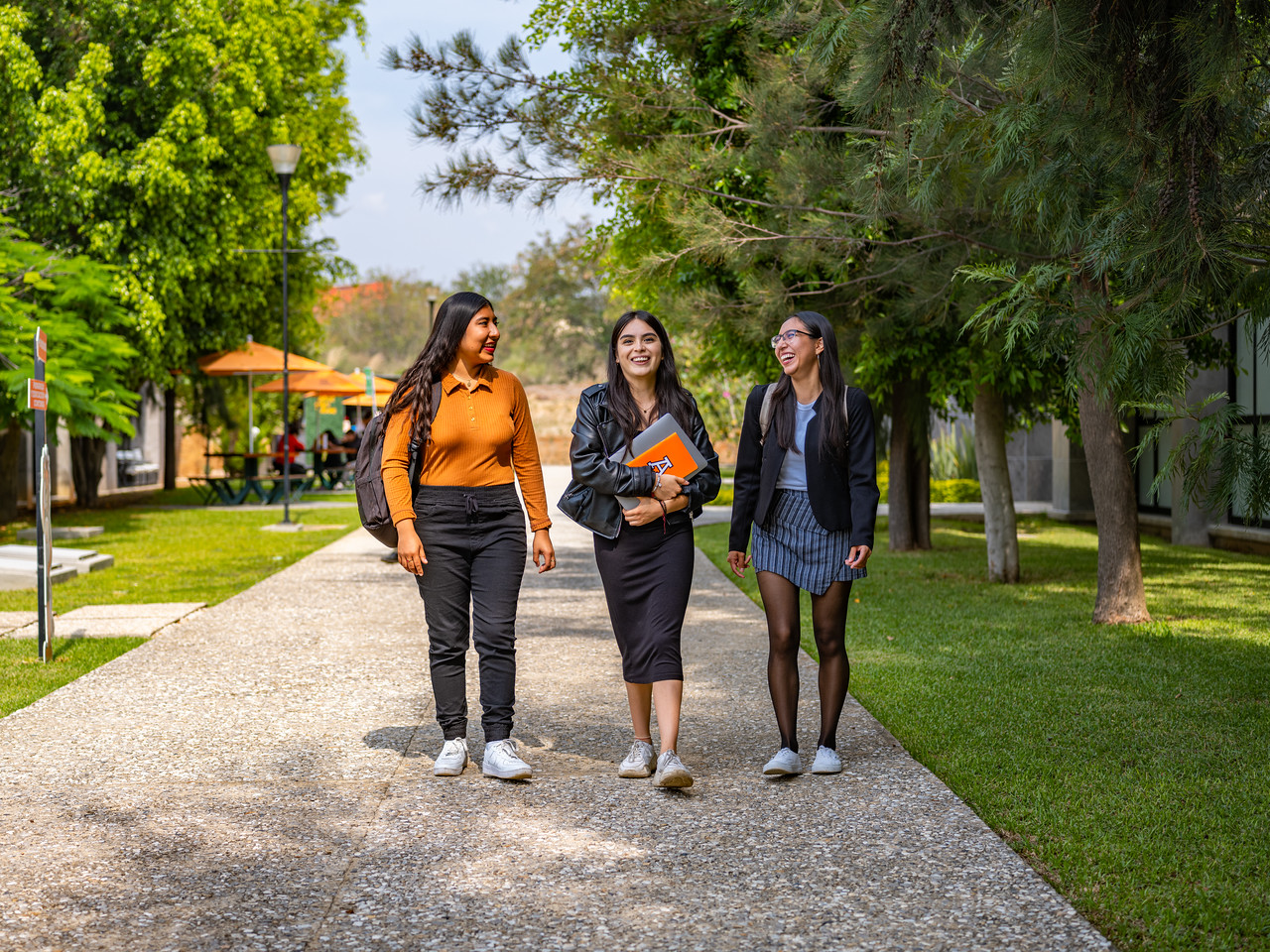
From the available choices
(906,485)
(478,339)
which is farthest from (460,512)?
(906,485)

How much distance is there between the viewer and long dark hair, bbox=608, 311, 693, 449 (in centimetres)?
506

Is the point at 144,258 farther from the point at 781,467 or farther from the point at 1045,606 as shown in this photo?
the point at 781,467

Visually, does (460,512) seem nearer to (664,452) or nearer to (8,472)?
(664,452)

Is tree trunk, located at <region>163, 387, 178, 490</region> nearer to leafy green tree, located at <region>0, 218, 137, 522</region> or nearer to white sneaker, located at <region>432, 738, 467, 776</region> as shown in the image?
leafy green tree, located at <region>0, 218, 137, 522</region>

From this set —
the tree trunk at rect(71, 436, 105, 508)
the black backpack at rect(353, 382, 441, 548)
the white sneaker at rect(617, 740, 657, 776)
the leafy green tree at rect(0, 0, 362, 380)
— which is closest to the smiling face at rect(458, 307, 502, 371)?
the black backpack at rect(353, 382, 441, 548)

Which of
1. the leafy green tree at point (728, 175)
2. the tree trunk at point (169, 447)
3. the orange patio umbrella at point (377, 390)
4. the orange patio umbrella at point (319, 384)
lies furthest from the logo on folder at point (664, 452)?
the tree trunk at point (169, 447)

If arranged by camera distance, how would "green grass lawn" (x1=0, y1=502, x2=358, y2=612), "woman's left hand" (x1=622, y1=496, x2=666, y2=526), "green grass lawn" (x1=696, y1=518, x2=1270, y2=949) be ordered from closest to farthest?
1. "green grass lawn" (x1=696, y1=518, x2=1270, y2=949)
2. "woman's left hand" (x1=622, y1=496, x2=666, y2=526)
3. "green grass lawn" (x1=0, y1=502, x2=358, y2=612)

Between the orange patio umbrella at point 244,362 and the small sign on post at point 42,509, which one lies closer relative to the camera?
the small sign on post at point 42,509

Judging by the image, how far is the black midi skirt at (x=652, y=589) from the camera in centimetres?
501

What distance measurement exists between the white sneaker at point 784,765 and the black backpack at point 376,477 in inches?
66.6

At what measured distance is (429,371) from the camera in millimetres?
5137

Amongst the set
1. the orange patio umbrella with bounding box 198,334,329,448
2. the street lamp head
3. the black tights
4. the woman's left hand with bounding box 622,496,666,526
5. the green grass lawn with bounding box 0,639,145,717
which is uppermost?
the street lamp head

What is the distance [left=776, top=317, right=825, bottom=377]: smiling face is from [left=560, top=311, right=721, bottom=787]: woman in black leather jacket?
1.39ft

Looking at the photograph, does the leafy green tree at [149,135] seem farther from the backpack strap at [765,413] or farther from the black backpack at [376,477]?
the backpack strap at [765,413]
